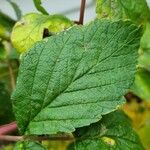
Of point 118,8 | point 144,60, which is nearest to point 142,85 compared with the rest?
point 144,60

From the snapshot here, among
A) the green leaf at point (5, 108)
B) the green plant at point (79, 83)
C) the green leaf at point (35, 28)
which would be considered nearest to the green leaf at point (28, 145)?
the green plant at point (79, 83)

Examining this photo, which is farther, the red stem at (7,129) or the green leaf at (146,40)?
the green leaf at (146,40)

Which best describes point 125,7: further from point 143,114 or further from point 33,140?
point 143,114

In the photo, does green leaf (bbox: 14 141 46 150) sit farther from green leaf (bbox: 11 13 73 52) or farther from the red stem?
green leaf (bbox: 11 13 73 52)

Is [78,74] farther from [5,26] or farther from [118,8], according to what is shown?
[5,26]

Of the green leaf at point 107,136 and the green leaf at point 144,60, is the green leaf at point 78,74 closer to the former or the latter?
the green leaf at point 107,136

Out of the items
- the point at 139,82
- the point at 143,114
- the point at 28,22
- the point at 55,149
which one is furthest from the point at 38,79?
the point at 143,114

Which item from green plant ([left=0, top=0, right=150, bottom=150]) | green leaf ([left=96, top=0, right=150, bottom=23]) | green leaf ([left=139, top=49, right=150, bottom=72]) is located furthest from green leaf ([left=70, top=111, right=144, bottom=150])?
green leaf ([left=139, top=49, right=150, bottom=72])
